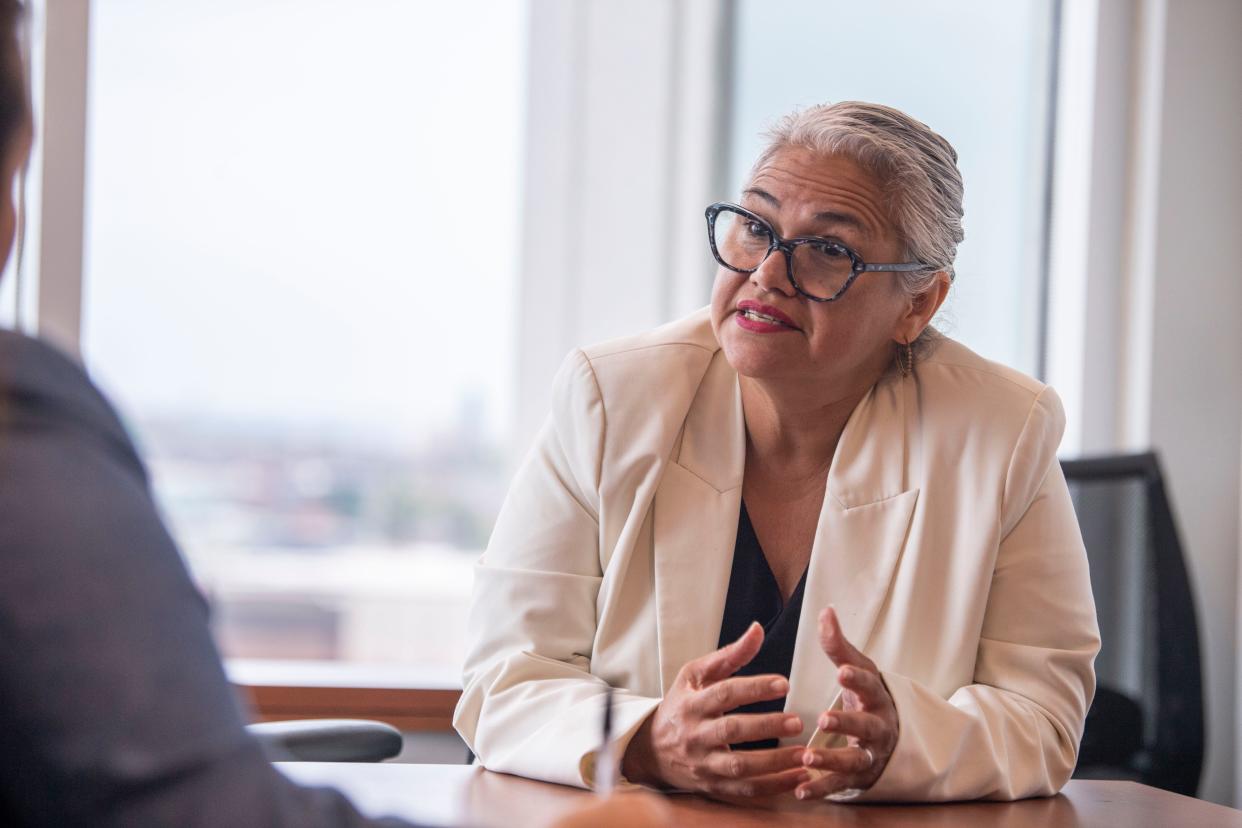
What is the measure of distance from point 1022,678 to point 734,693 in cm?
46

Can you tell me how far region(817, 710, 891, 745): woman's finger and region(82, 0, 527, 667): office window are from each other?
1635 mm

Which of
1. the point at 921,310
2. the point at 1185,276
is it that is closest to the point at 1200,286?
the point at 1185,276

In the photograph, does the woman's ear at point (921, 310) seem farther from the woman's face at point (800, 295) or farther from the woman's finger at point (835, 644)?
the woman's finger at point (835, 644)

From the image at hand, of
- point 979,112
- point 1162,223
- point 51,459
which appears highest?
point 979,112

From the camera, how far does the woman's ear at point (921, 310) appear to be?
1732 mm

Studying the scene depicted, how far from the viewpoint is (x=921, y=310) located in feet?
5.74

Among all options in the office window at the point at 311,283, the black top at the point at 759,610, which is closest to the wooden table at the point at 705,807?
the black top at the point at 759,610

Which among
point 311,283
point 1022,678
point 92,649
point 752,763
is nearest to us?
point 92,649

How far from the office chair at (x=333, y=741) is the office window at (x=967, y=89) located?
1703mm

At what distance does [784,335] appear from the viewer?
1601 mm

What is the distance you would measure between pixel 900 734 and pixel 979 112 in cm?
215

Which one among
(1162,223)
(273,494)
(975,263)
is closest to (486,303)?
(273,494)

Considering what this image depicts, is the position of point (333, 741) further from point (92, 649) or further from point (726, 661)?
point (92, 649)

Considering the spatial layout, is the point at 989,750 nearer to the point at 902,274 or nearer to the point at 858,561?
the point at 858,561
